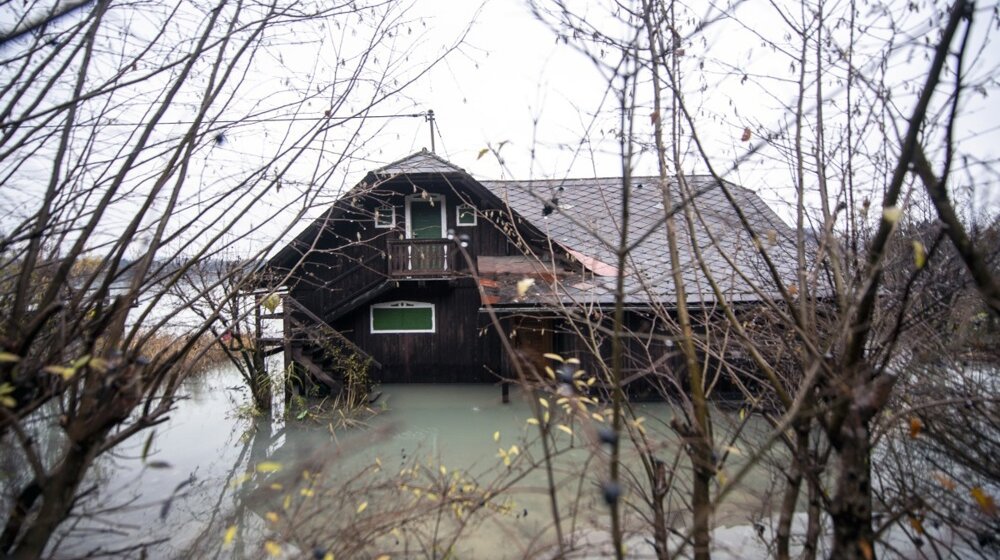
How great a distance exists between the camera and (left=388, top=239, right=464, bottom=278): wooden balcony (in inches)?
376

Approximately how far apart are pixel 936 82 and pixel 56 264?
302cm

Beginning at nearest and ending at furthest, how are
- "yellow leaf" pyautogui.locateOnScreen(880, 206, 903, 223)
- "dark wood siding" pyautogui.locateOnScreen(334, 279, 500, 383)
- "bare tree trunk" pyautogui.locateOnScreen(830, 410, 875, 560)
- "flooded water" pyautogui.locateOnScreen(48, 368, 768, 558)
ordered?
"yellow leaf" pyautogui.locateOnScreen(880, 206, 903, 223)
"bare tree trunk" pyautogui.locateOnScreen(830, 410, 875, 560)
"flooded water" pyautogui.locateOnScreen(48, 368, 768, 558)
"dark wood siding" pyautogui.locateOnScreen(334, 279, 500, 383)

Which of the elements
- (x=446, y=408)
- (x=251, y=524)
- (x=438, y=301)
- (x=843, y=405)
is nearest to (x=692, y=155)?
(x=843, y=405)

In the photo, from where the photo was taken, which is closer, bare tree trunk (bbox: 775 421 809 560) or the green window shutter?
bare tree trunk (bbox: 775 421 809 560)

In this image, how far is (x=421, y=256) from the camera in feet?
31.5

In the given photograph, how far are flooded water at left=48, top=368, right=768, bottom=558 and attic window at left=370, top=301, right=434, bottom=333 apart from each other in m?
1.15

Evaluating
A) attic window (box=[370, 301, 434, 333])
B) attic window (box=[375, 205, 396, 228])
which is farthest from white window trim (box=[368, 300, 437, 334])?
attic window (box=[375, 205, 396, 228])

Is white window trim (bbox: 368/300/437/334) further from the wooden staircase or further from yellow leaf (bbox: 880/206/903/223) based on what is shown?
yellow leaf (bbox: 880/206/903/223)

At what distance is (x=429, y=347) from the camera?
412 inches

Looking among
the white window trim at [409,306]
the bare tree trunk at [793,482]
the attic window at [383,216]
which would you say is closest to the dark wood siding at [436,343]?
the white window trim at [409,306]

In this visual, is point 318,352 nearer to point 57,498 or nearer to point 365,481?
point 365,481

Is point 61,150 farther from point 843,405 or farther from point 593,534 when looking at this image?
point 593,534

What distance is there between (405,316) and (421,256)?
59.8 inches

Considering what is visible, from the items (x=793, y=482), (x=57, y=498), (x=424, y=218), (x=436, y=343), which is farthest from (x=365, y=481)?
(x=424, y=218)
